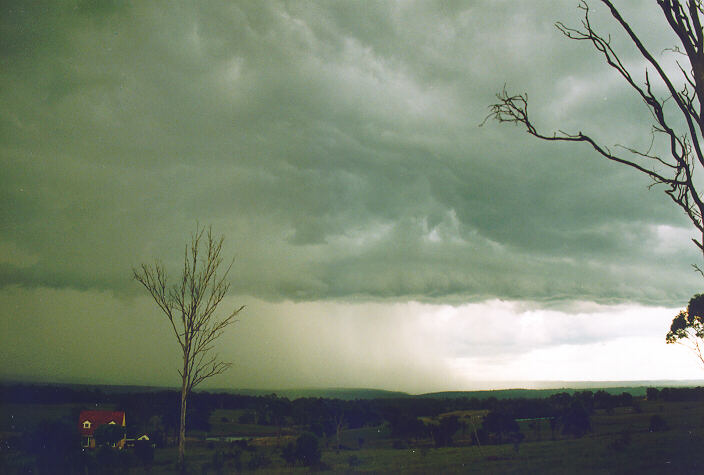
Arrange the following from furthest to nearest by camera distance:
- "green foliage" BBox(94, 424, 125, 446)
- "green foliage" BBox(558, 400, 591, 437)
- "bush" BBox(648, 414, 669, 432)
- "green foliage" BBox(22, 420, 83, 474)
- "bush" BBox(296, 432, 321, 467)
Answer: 1. "green foliage" BBox(558, 400, 591, 437)
2. "bush" BBox(648, 414, 669, 432)
3. "green foliage" BBox(94, 424, 125, 446)
4. "bush" BBox(296, 432, 321, 467)
5. "green foliage" BBox(22, 420, 83, 474)

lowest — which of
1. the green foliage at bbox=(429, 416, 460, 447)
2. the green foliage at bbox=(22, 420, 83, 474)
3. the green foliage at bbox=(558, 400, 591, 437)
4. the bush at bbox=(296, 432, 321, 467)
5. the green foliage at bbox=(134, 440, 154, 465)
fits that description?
the green foliage at bbox=(429, 416, 460, 447)

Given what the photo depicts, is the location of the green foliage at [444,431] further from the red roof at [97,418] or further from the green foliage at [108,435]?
the red roof at [97,418]

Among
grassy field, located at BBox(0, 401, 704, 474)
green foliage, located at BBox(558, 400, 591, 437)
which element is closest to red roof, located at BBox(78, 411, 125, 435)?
grassy field, located at BBox(0, 401, 704, 474)

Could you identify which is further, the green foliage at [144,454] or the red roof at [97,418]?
the red roof at [97,418]

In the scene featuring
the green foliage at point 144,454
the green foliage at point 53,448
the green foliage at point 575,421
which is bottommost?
the green foliage at point 575,421

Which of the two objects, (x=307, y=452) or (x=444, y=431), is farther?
(x=444, y=431)

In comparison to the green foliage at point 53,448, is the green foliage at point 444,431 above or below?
below

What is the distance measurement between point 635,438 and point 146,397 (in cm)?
Answer: 4404

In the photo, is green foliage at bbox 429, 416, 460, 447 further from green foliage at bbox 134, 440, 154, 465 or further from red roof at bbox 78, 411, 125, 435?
red roof at bbox 78, 411, 125, 435

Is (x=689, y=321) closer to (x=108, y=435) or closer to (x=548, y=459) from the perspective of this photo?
(x=548, y=459)

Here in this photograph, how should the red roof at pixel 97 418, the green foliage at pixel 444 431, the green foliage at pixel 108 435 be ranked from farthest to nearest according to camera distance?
the green foliage at pixel 444 431
the red roof at pixel 97 418
the green foliage at pixel 108 435

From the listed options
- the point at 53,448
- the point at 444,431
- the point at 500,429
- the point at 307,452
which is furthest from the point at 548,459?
the point at 444,431

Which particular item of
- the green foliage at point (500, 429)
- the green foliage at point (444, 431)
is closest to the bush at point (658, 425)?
the green foliage at point (500, 429)

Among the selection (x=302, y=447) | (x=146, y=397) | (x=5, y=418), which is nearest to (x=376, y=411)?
(x=146, y=397)
